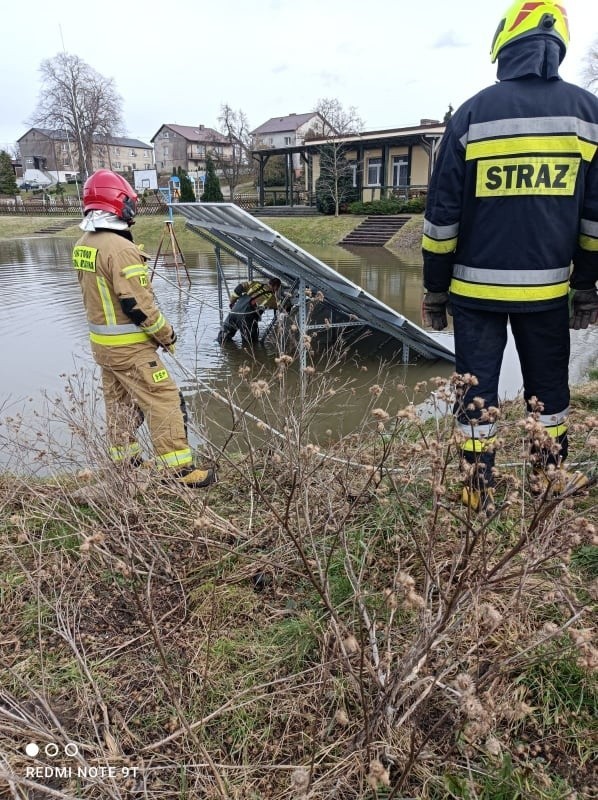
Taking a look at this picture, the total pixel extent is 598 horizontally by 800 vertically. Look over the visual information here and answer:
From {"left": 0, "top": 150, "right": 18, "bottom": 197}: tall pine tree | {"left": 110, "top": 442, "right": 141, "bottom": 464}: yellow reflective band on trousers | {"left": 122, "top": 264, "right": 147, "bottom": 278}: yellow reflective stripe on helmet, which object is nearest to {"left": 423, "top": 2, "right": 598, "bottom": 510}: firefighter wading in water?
{"left": 110, "top": 442, "right": 141, "bottom": 464}: yellow reflective band on trousers

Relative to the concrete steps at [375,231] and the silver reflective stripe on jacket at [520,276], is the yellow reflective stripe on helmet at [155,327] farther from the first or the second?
the concrete steps at [375,231]

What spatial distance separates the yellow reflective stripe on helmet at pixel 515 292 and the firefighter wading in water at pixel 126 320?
71.9 inches

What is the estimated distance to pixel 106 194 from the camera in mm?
3217

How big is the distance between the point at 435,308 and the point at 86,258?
2.06 m

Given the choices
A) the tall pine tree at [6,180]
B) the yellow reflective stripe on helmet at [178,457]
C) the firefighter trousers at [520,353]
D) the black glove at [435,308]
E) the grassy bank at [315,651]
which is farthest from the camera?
the tall pine tree at [6,180]

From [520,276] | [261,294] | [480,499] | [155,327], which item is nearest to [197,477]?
[155,327]

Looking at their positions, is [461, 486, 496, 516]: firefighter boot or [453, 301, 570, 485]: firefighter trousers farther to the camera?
[453, 301, 570, 485]: firefighter trousers

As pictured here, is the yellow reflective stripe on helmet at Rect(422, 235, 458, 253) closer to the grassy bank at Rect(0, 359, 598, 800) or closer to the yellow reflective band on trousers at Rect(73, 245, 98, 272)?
the grassy bank at Rect(0, 359, 598, 800)

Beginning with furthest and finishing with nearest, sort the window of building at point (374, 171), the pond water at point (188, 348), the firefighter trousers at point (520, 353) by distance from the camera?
the window of building at point (374, 171) → the pond water at point (188, 348) → the firefighter trousers at point (520, 353)

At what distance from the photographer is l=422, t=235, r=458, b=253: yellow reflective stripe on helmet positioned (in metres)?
2.49

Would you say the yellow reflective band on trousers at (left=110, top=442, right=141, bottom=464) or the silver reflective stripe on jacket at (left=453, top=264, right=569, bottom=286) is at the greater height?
the silver reflective stripe on jacket at (left=453, top=264, right=569, bottom=286)

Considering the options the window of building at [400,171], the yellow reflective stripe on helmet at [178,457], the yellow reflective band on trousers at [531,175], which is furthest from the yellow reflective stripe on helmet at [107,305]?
the window of building at [400,171]

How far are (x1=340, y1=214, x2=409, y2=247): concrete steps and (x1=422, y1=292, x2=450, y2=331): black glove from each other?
70.7 ft

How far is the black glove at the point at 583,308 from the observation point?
262cm
